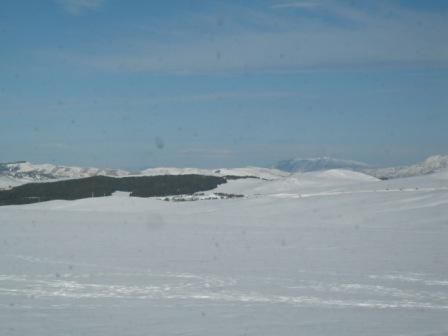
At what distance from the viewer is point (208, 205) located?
1262 inches

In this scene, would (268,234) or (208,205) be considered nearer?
(268,234)

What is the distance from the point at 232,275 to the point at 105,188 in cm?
3395

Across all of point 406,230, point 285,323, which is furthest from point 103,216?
point 285,323

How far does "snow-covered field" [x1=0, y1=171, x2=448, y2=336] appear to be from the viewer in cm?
775

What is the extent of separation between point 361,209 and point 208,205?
343 inches

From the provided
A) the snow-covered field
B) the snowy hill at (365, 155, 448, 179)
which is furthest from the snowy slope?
the snowy hill at (365, 155, 448, 179)

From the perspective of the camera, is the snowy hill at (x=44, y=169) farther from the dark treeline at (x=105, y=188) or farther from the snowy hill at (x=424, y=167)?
the snowy hill at (x=424, y=167)

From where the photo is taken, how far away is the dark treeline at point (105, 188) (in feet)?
138

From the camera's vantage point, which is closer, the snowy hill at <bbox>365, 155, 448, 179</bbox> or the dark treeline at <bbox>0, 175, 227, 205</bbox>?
the dark treeline at <bbox>0, 175, 227, 205</bbox>

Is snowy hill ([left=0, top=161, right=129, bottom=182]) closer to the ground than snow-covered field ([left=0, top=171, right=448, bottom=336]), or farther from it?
farther from it

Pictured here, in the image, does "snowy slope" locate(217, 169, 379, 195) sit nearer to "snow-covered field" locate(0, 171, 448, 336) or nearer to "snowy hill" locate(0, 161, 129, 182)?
"snow-covered field" locate(0, 171, 448, 336)

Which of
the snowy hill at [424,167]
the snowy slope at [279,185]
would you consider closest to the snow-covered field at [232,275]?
the snowy slope at [279,185]

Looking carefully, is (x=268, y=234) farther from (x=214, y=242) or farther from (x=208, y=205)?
(x=208, y=205)

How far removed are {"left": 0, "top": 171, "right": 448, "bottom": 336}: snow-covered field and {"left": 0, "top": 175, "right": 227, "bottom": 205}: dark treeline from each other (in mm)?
16592
